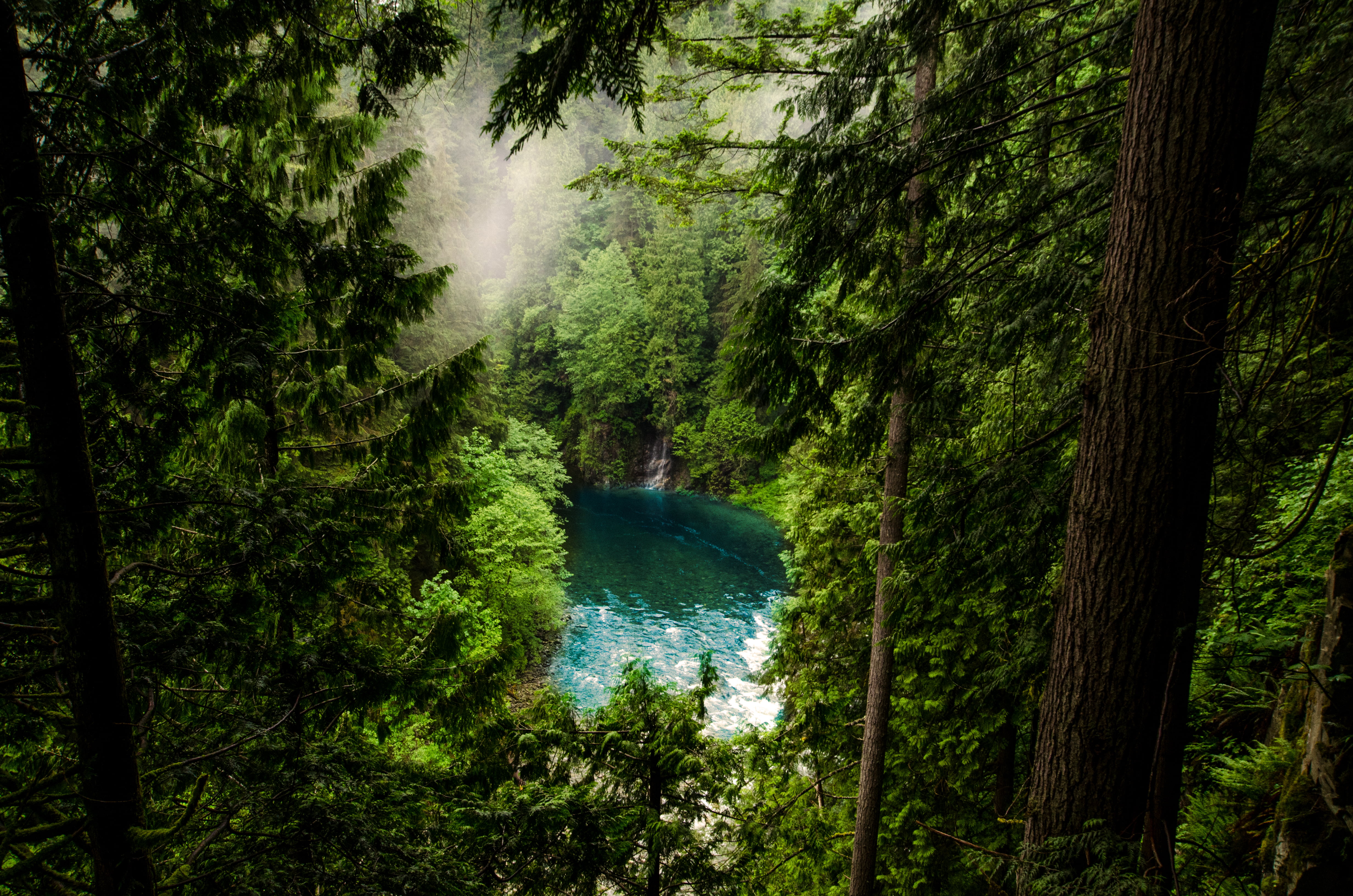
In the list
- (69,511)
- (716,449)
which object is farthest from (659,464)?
(69,511)

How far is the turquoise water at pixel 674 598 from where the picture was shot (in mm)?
13531

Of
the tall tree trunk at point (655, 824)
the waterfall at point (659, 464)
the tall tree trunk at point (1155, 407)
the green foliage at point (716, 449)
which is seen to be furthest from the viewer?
the waterfall at point (659, 464)

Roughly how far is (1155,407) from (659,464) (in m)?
31.1

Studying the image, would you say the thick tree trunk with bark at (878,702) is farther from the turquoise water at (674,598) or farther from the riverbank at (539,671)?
the riverbank at (539,671)

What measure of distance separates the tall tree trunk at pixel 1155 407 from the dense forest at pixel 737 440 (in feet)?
0.04

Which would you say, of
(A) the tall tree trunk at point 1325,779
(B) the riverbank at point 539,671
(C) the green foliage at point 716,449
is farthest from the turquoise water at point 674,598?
(A) the tall tree trunk at point 1325,779

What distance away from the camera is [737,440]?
386 cm

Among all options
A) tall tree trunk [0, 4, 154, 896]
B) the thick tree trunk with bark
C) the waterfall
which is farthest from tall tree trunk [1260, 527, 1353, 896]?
the waterfall

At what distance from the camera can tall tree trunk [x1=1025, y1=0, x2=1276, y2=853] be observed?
169 centimetres

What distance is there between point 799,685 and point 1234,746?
5.33 meters

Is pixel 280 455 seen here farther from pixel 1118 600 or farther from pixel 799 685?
pixel 799 685

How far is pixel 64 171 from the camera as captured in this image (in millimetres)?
1969

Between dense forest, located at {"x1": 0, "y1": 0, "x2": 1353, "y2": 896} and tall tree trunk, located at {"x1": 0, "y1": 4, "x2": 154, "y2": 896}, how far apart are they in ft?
0.04

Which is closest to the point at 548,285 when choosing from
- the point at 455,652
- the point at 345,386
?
the point at 345,386
